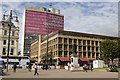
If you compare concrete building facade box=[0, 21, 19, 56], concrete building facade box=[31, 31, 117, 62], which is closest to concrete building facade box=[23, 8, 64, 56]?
concrete building facade box=[31, 31, 117, 62]

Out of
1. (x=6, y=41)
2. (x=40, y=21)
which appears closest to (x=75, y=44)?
(x=6, y=41)

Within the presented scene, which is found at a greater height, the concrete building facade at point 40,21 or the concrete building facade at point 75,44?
the concrete building facade at point 40,21

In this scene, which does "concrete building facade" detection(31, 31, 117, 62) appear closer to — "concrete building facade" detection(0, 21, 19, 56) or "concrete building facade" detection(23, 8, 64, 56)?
"concrete building facade" detection(0, 21, 19, 56)

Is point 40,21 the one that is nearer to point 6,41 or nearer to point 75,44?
point 75,44

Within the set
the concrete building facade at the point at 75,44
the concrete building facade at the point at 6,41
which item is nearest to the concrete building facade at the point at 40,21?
the concrete building facade at the point at 75,44

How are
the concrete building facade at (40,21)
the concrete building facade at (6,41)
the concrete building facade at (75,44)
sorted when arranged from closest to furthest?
the concrete building facade at (6,41)
the concrete building facade at (75,44)
the concrete building facade at (40,21)

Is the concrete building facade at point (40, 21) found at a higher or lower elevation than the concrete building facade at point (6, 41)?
higher

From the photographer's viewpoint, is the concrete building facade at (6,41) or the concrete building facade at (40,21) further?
the concrete building facade at (40,21)

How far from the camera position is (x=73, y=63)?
41.3 metres

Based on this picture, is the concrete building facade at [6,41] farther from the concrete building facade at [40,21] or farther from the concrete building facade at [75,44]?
the concrete building facade at [40,21]

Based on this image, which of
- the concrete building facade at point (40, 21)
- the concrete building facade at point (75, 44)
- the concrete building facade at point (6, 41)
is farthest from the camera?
the concrete building facade at point (40, 21)

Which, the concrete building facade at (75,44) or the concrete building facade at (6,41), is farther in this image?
the concrete building facade at (75,44)

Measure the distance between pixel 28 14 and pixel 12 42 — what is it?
205 ft

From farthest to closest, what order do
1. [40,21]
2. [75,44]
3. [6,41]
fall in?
1. [40,21]
2. [75,44]
3. [6,41]
